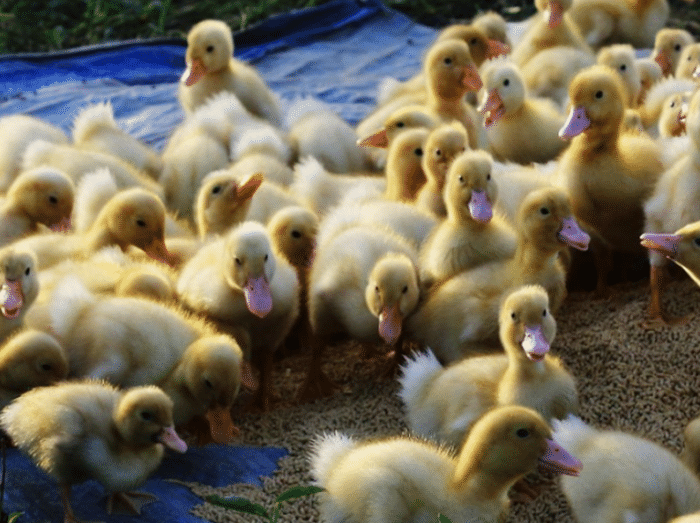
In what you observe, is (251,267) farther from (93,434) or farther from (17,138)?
(17,138)

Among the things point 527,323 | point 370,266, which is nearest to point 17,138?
point 370,266

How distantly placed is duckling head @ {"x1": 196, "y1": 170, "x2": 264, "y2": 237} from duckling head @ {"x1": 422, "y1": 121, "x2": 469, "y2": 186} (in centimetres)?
66

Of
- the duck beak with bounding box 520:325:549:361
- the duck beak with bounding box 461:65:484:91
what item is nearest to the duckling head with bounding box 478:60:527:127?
the duck beak with bounding box 461:65:484:91

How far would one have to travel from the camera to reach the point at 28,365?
146 inches

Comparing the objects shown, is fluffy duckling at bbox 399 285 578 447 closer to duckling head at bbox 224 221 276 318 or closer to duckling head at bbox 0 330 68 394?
duckling head at bbox 224 221 276 318

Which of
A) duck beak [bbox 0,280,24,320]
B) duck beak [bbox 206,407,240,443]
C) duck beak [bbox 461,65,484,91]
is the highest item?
duck beak [bbox 0,280,24,320]

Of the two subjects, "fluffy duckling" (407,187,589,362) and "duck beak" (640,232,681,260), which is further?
"fluffy duckling" (407,187,589,362)

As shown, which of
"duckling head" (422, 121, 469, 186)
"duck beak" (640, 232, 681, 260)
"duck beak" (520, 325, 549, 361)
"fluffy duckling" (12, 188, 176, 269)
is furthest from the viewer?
"duckling head" (422, 121, 469, 186)

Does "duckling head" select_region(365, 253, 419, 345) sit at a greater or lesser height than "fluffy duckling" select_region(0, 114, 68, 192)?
lesser

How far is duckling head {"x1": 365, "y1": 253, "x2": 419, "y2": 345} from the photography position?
4.05m

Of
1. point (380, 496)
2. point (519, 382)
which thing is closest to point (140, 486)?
point (380, 496)

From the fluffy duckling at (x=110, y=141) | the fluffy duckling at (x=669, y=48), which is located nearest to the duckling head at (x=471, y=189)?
the fluffy duckling at (x=110, y=141)

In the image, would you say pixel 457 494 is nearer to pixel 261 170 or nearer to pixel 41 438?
pixel 41 438

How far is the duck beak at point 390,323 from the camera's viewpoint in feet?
13.3
